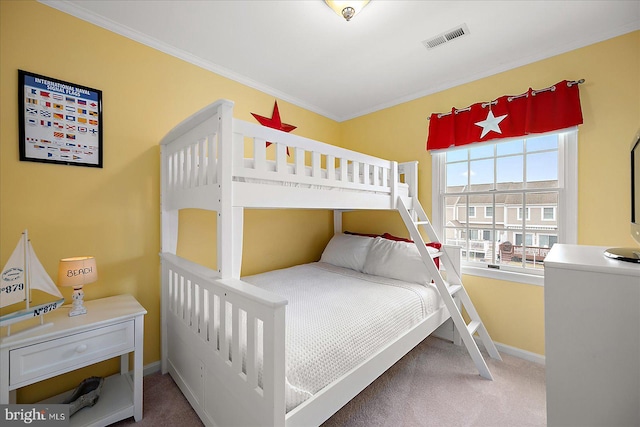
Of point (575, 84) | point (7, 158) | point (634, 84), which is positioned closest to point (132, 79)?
point (7, 158)

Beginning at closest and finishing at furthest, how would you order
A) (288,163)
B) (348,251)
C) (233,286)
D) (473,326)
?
(233,286)
(288,163)
(473,326)
(348,251)

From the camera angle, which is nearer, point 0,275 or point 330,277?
point 0,275

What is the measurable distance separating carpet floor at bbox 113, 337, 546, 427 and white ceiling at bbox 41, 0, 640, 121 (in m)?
2.35

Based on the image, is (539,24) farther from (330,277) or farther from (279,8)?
(330,277)

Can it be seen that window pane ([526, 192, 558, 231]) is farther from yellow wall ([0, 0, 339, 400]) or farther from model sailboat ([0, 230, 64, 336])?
model sailboat ([0, 230, 64, 336])

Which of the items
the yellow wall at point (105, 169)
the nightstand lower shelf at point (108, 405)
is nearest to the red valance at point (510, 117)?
the yellow wall at point (105, 169)

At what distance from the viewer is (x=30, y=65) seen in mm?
1566

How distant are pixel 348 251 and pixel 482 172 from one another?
1.52 metres

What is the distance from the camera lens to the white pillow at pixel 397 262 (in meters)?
2.25

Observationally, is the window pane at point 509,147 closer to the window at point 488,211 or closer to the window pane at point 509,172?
the window pane at point 509,172

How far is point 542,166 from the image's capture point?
220 centimetres

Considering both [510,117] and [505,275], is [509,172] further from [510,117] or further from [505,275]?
[505,275]

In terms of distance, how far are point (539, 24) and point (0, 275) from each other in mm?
3494

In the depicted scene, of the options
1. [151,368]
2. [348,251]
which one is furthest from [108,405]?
[348,251]
